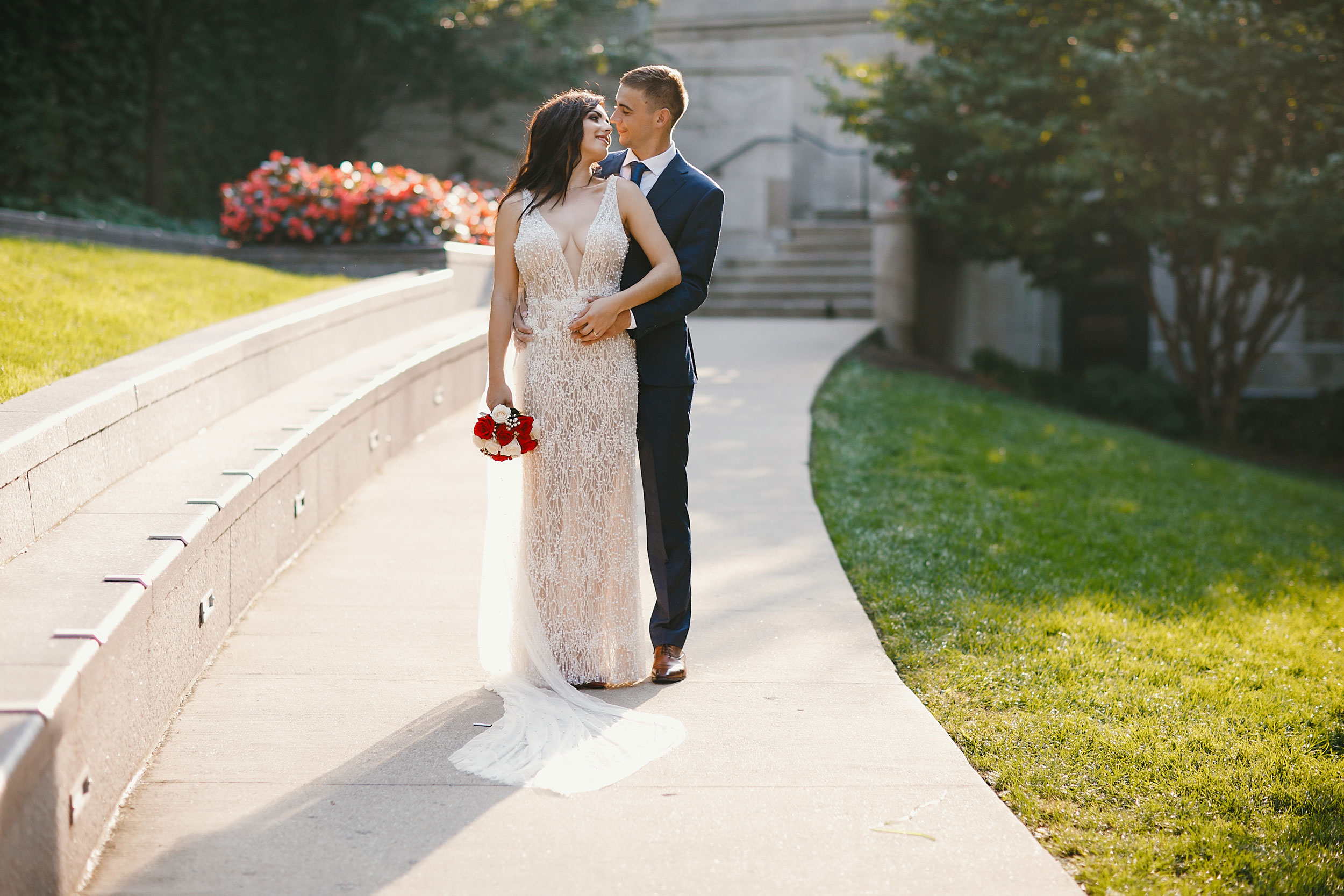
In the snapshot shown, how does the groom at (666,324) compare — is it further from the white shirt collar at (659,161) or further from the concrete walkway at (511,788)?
the concrete walkway at (511,788)

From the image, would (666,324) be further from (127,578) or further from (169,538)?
(127,578)

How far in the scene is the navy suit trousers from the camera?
4320 millimetres

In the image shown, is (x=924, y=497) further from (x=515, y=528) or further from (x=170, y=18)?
(x=170, y=18)

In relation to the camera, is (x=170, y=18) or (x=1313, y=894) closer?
(x=1313, y=894)

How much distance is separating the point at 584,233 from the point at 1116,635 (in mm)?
2817

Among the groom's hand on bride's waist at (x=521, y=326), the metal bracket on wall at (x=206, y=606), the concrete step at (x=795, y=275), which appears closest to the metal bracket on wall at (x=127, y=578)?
the metal bracket on wall at (x=206, y=606)

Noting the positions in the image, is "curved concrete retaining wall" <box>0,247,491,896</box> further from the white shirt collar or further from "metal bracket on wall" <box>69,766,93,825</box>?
the white shirt collar

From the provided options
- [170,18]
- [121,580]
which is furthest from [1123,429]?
[170,18]

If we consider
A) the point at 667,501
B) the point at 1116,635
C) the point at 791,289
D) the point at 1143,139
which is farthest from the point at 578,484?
the point at 791,289

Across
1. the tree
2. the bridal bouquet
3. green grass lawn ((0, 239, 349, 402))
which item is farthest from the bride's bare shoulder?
the tree

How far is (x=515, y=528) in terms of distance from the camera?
14.0 feet

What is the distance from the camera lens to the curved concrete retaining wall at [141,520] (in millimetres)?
2762

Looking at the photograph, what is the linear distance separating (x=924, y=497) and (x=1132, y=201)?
277 inches

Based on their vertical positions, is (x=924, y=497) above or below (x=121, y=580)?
Result: below
